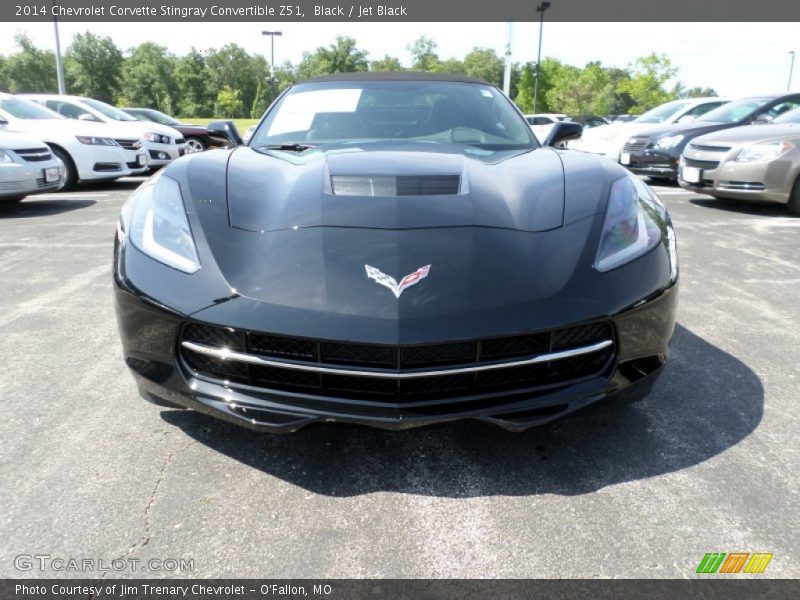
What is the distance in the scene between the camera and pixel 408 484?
184 centimetres

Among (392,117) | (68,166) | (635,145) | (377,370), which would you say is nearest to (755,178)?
(635,145)

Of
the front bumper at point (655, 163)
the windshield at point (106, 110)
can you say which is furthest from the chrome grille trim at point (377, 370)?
the windshield at point (106, 110)

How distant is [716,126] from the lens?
9227 mm

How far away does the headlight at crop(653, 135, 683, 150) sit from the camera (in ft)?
30.8

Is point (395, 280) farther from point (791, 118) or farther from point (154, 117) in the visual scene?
point (154, 117)

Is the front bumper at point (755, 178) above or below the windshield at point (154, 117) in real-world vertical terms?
below

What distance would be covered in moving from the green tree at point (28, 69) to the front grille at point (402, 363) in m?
78.5

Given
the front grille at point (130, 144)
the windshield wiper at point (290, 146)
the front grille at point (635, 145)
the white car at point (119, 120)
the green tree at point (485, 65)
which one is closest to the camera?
the windshield wiper at point (290, 146)

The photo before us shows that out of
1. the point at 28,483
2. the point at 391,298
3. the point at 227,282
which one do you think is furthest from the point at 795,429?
the point at 28,483

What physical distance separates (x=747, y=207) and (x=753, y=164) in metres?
0.97

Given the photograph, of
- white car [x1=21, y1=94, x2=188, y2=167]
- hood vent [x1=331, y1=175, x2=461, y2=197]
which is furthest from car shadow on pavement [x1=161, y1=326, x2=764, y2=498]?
white car [x1=21, y1=94, x2=188, y2=167]

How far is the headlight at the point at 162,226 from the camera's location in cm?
185

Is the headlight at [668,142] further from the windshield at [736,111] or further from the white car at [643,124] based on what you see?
the white car at [643,124]

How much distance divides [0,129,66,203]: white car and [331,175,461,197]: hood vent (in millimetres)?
6245
